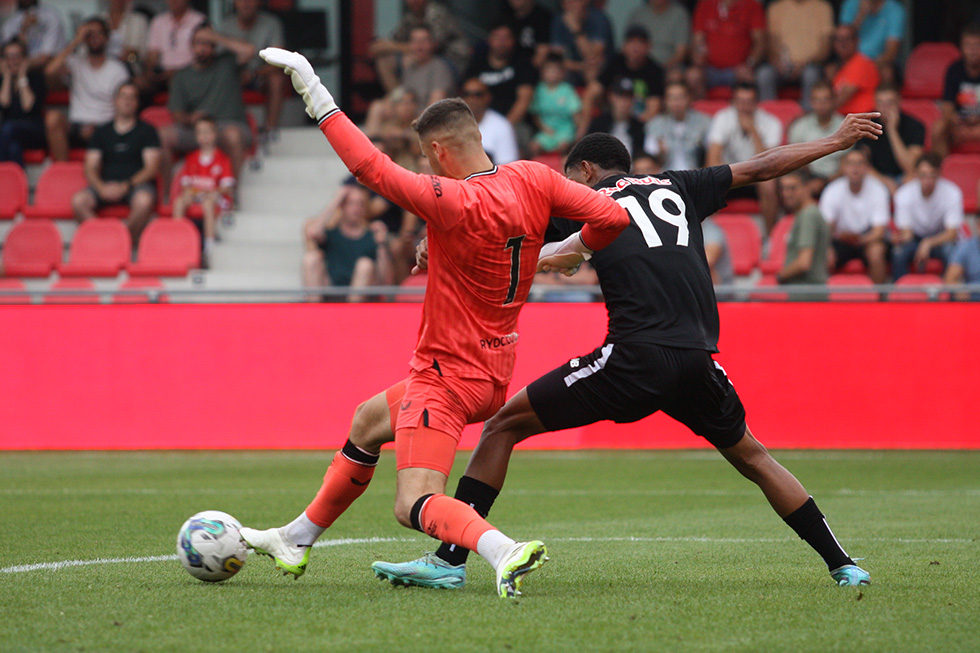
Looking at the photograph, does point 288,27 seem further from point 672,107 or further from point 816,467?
point 816,467

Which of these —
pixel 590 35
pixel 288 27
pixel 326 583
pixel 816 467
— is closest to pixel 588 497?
pixel 816 467

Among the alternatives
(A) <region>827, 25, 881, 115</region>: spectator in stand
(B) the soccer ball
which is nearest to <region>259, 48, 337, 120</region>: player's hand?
(B) the soccer ball

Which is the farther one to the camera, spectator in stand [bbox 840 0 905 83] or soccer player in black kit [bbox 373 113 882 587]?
spectator in stand [bbox 840 0 905 83]

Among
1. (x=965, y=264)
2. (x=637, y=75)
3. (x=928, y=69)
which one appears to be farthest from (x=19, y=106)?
(x=928, y=69)

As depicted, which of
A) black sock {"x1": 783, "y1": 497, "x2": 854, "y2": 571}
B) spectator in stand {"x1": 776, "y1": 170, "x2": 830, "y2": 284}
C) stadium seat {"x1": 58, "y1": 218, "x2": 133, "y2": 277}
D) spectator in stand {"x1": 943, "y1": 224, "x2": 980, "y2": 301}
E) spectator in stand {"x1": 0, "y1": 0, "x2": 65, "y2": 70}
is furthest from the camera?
spectator in stand {"x1": 0, "y1": 0, "x2": 65, "y2": 70}

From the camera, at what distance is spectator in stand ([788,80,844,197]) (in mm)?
14008

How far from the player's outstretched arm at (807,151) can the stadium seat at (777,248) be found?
8.37m

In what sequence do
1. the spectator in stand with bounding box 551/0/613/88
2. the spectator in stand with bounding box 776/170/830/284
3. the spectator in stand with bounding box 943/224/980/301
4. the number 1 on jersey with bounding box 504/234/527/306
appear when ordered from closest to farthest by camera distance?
the number 1 on jersey with bounding box 504/234/527/306, the spectator in stand with bounding box 776/170/830/284, the spectator in stand with bounding box 943/224/980/301, the spectator in stand with bounding box 551/0/613/88

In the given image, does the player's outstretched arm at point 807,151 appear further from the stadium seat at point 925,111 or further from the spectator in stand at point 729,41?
the spectator in stand at point 729,41

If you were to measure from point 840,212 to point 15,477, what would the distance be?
29.5 ft

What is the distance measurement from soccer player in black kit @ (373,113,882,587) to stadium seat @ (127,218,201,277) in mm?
9949

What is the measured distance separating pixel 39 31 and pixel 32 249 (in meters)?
4.25

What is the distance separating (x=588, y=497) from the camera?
28.2 feet

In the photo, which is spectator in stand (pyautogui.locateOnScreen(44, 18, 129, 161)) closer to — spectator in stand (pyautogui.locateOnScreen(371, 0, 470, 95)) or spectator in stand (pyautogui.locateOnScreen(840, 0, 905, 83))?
spectator in stand (pyautogui.locateOnScreen(371, 0, 470, 95))
